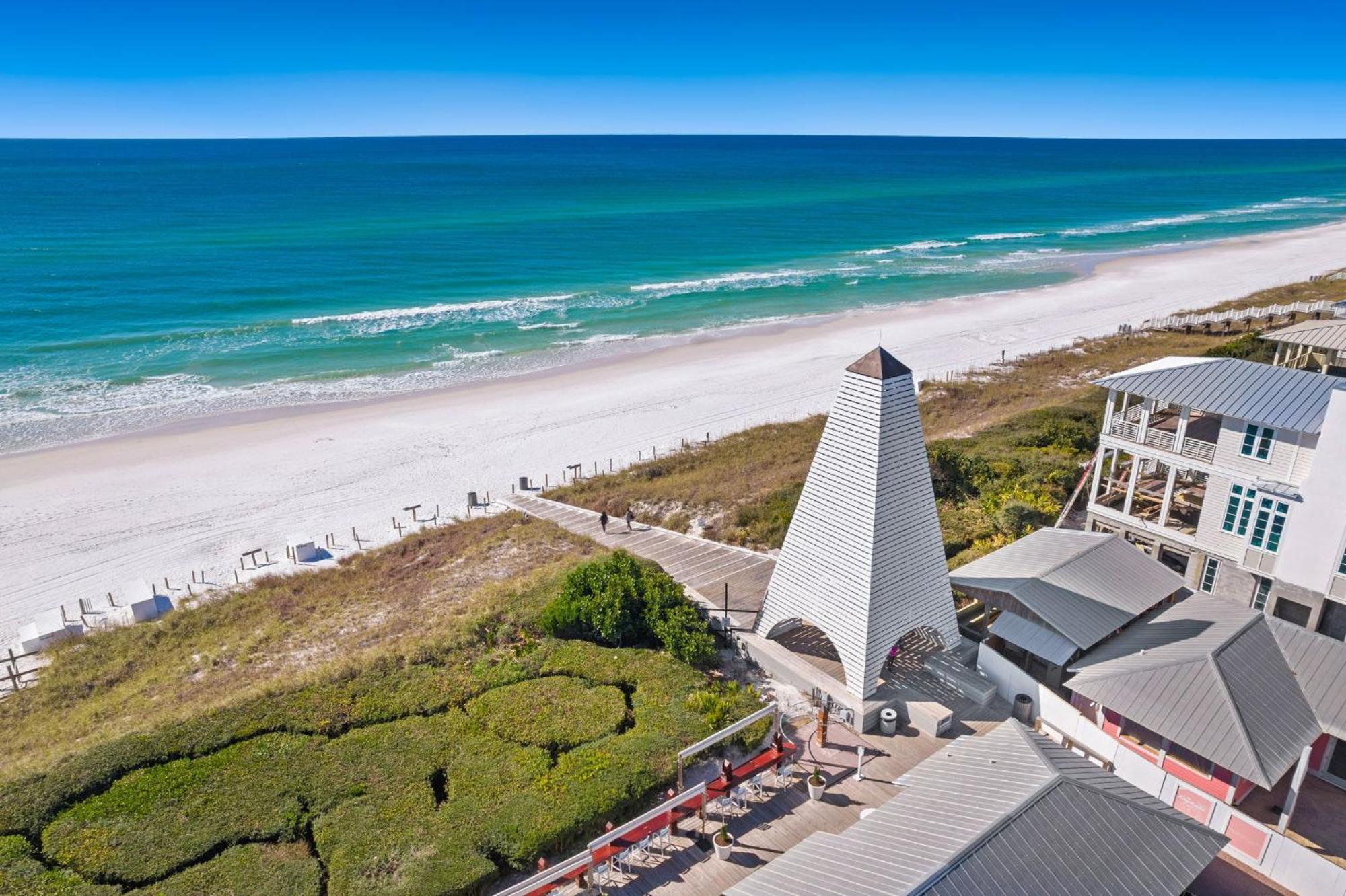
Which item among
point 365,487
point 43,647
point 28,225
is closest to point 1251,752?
point 43,647

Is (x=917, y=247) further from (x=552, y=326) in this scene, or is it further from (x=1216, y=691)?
(x=1216, y=691)

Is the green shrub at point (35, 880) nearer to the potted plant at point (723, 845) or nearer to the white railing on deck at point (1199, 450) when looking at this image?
the potted plant at point (723, 845)

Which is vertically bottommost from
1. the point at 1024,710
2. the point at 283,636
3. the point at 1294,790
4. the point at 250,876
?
the point at 283,636

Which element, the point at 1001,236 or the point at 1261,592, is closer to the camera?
the point at 1261,592

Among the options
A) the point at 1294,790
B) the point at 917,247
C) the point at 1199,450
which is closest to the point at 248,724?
the point at 1294,790

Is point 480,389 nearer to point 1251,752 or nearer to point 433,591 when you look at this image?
point 433,591
